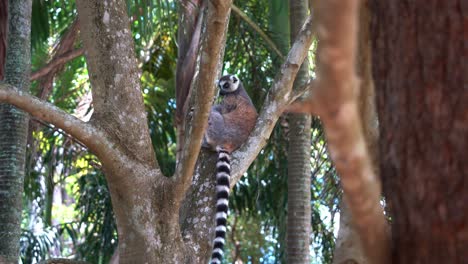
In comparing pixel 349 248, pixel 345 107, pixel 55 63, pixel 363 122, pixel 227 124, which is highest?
pixel 55 63

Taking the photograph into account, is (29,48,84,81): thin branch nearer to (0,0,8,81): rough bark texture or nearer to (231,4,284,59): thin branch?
(0,0,8,81): rough bark texture

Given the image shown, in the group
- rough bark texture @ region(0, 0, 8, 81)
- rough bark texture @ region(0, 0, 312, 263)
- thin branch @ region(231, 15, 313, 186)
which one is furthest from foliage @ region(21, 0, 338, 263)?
rough bark texture @ region(0, 0, 312, 263)

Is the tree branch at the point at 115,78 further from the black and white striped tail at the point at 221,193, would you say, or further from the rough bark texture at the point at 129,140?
the black and white striped tail at the point at 221,193

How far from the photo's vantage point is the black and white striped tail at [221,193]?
522 centimetres

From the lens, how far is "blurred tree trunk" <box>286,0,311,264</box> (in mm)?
6762

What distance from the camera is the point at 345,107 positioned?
143 cm

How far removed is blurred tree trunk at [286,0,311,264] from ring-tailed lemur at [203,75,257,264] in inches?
21.4

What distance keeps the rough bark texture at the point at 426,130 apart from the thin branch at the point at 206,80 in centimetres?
194

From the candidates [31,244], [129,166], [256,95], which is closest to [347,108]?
[129,166]

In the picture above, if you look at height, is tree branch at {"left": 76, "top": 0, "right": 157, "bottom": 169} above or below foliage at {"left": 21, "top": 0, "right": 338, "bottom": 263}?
below

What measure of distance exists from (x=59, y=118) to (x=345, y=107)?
10.2 feet

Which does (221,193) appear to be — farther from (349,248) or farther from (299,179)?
(349,248)

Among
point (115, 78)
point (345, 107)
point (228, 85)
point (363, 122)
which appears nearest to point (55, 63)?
point (228, 85)

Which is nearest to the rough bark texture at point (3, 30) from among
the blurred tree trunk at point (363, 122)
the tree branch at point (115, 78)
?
the tree branch at point (115, 78)
